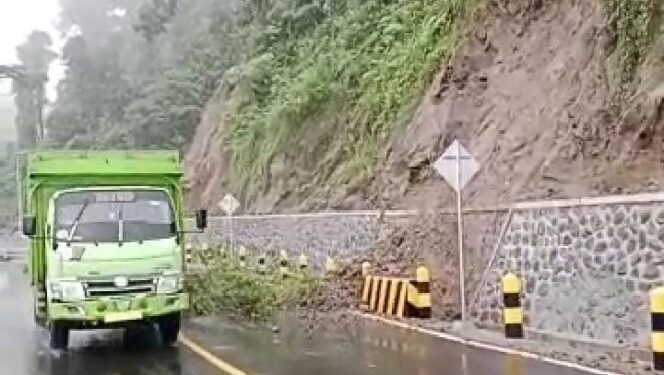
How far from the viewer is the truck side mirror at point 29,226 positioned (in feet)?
49.8

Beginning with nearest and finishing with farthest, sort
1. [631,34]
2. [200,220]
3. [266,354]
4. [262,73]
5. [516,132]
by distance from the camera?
1. [266,354]
2. [200,220]
3. [631,34]
4. [516,132]
5. [262,73]

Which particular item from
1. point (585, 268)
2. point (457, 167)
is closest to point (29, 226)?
point (457, 167)

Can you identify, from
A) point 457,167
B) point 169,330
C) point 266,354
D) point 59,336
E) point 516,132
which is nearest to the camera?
point 266,354

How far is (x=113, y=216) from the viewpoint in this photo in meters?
14.8

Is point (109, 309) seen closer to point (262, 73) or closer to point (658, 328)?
point (658, 328)

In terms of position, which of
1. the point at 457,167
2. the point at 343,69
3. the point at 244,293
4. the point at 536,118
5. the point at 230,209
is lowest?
the point at 244,293

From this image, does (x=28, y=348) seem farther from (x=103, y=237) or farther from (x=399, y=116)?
(x=399, y=116)

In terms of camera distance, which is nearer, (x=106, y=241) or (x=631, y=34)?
(x=106, y=241)

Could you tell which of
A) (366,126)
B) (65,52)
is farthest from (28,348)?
(65,52)

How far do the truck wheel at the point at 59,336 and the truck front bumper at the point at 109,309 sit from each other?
1.65ft

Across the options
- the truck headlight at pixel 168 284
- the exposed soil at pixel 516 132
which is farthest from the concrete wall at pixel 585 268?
the truck headlight at pixel 168 284

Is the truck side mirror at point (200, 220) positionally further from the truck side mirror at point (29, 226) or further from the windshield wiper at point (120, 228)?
the truck side mirror at point (29, 226)

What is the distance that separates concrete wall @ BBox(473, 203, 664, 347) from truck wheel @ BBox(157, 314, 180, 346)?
14.7ft

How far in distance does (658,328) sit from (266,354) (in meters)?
4.87
